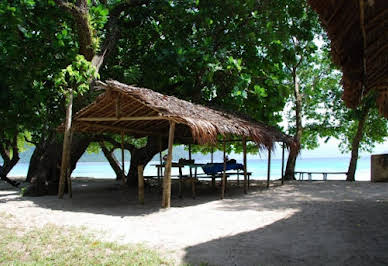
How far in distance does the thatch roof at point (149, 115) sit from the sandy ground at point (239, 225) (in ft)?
5.44

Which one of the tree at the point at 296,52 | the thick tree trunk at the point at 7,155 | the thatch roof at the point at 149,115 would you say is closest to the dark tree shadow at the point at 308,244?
the thatch roof at the point at 149,115

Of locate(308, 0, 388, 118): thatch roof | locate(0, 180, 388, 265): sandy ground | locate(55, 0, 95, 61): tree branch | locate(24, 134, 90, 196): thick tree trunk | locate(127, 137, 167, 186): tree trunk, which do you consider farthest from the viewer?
locate(127, 137, 167, 186): tree trunk

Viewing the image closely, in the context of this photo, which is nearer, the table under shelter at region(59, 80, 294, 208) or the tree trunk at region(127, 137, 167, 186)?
the table under shelter at region(59, 80, 294, 208)

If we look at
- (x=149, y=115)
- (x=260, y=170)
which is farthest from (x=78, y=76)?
(x=260, y=170)

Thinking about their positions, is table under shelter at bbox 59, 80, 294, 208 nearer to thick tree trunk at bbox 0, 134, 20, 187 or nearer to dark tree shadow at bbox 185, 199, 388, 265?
Result: dark tree shadow at bbox 185, 199, 388, 265

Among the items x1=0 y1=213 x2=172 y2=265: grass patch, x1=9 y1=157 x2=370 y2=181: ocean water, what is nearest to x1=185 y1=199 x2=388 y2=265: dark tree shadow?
x1=0 y1=213 x2=172 y2=265: grass patch

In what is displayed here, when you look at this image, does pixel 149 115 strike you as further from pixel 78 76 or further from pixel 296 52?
pixel 296 52

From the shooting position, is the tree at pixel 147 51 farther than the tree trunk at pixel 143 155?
No

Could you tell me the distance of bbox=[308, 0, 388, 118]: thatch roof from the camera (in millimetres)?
2785

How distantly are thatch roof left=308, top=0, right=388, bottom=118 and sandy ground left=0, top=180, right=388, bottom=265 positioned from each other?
1.76 metres

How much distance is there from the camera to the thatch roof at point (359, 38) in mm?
2785

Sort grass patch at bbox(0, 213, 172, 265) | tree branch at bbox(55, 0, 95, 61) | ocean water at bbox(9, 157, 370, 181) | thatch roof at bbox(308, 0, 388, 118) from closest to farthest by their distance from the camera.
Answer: thatch roof at bbox(308, 0, 388, 118) < grass patch at bbox(0, 213, 172, 265) < tree branch at bbox(55, 0, 95, 61) < ocean water at bbox(9, 157, 370, 181)

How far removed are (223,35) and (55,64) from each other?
4.93 m

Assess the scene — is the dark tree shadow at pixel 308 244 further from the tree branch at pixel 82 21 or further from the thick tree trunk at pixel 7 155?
the thick tree trunk at pixel 7 155
